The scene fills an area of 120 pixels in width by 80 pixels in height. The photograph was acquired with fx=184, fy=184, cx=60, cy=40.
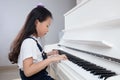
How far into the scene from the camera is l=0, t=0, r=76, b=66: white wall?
470 cm

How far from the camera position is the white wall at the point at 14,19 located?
185 inches

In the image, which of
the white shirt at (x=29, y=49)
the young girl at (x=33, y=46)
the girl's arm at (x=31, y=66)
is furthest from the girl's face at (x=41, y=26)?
the girl's arm at (x=31, y=66)

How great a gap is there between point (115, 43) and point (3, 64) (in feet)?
13.6

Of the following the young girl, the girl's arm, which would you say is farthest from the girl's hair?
the girl's arm

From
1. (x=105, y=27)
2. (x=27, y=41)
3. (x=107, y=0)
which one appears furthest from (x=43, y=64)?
(x=107, y=0)

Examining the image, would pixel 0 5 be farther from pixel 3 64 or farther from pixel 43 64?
pixel 43 64

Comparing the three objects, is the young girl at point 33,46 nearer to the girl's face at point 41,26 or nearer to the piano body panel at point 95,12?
the girl's face at point 41,26

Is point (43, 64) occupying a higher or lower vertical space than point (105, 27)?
lower

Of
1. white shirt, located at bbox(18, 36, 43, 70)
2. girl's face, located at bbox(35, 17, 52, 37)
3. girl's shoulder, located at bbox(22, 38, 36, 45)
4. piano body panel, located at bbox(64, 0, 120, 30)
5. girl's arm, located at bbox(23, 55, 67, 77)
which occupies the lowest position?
girl's arm, located at bbox(23, 55, 67, 77)

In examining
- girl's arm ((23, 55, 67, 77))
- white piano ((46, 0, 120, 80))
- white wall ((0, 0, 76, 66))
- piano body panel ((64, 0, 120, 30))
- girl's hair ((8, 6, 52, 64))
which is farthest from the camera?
white wall ((0, 0, 76, 66))

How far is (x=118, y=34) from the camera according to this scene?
974 millimetres

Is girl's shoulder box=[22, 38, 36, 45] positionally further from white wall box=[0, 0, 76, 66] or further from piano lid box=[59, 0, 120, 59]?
white wall box=[0, 0, 76, 66]

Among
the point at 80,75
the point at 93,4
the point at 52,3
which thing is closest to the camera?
the point at 80,75

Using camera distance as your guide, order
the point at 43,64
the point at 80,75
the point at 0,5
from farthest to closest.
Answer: the point at 0,5 → the point at 43,64 → the point at 80,75
